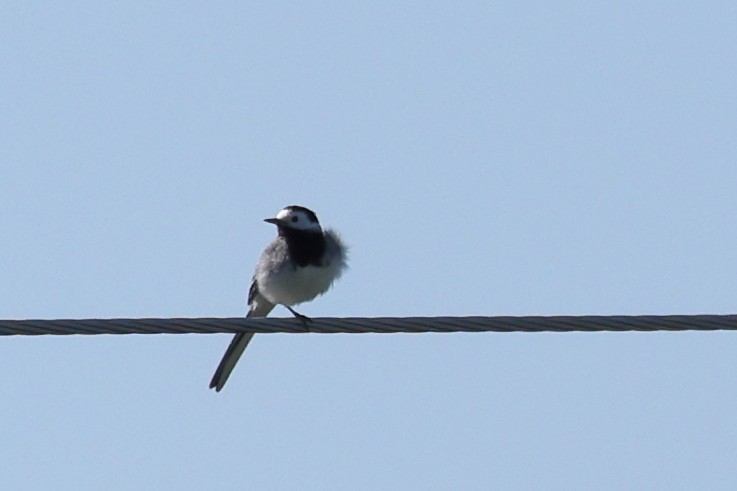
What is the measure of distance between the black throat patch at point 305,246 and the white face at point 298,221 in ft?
0.11

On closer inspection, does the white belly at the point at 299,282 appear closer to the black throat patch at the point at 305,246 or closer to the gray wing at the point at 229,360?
the black throat patch at the point at 305,246

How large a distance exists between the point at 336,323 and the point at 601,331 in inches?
50.8

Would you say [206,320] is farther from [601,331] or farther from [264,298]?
[264,298]

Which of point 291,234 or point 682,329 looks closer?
point 682,329

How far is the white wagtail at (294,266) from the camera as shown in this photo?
12961mm

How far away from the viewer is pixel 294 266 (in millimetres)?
12969

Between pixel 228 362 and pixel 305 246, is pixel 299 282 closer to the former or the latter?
pixel 305 246

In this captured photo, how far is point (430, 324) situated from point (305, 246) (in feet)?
13.2

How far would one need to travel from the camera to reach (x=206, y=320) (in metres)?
9.19

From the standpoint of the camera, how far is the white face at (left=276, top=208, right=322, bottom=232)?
13.3 meters

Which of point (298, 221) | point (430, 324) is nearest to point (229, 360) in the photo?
point (298, 221)

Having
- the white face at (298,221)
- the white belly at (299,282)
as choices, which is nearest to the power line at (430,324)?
the white belly at (299,282)

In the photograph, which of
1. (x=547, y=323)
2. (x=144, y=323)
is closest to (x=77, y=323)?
(x=144, y=323)

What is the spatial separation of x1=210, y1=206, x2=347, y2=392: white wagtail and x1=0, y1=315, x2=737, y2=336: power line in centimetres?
371
